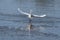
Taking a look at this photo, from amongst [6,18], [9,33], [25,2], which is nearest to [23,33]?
[9,33]

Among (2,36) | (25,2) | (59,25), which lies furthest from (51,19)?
(25,2)

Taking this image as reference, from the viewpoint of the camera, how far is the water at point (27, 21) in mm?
4840

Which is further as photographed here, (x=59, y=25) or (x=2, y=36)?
(x=59, y=25)

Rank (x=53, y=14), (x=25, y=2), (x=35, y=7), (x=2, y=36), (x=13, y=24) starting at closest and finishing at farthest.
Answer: (x=2, y=36), (x=13, y=24), (x=53, y=14), (x=35, y=7), (x=25, y=2)

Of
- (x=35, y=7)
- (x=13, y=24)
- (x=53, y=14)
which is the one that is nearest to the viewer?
(x=13, y=24)

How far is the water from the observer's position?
191 inches

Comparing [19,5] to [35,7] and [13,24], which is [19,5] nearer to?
[35,7]

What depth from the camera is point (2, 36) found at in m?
4.79

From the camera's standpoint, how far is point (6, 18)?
577 cm

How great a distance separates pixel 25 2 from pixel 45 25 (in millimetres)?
2309

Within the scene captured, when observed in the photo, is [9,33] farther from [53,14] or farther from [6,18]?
[53,14]

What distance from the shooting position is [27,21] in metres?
5.47

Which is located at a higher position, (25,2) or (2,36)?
(25,2)

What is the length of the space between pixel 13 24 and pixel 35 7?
5.19ft
